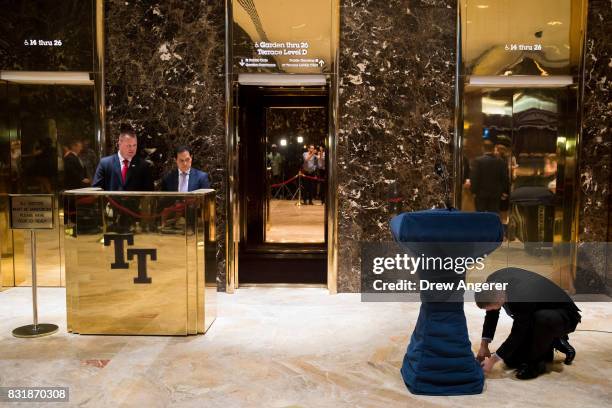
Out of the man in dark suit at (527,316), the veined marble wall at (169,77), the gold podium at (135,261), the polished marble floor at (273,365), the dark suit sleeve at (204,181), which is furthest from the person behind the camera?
the veined marble wall at (169,77)

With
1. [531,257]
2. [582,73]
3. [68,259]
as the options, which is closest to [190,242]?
[68,259]

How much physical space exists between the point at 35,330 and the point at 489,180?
15.3 ft

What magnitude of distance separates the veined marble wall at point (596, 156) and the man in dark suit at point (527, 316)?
2564 millimetres

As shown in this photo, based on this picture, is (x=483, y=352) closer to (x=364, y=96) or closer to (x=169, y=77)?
(x=364, y=96)

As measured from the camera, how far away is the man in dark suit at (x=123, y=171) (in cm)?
532

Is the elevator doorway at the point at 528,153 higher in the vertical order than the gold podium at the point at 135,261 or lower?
higher

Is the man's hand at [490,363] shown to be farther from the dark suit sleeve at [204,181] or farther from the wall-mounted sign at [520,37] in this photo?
the wall-mounted sign at [520,37]

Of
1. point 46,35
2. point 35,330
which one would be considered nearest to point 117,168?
point 35,330

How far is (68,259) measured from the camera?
4.56 metres

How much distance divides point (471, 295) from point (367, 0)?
3.34 m

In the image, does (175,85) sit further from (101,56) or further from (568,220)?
(568,220)

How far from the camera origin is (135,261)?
4.51 metres

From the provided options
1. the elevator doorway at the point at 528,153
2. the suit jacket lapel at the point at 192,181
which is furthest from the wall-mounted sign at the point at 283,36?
the elevator doorway at the point at 528,153

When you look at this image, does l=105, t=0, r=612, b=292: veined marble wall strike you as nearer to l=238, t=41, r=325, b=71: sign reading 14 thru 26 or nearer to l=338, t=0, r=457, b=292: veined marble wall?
l=338, t=0, r=457, b=292: veined marble wall
